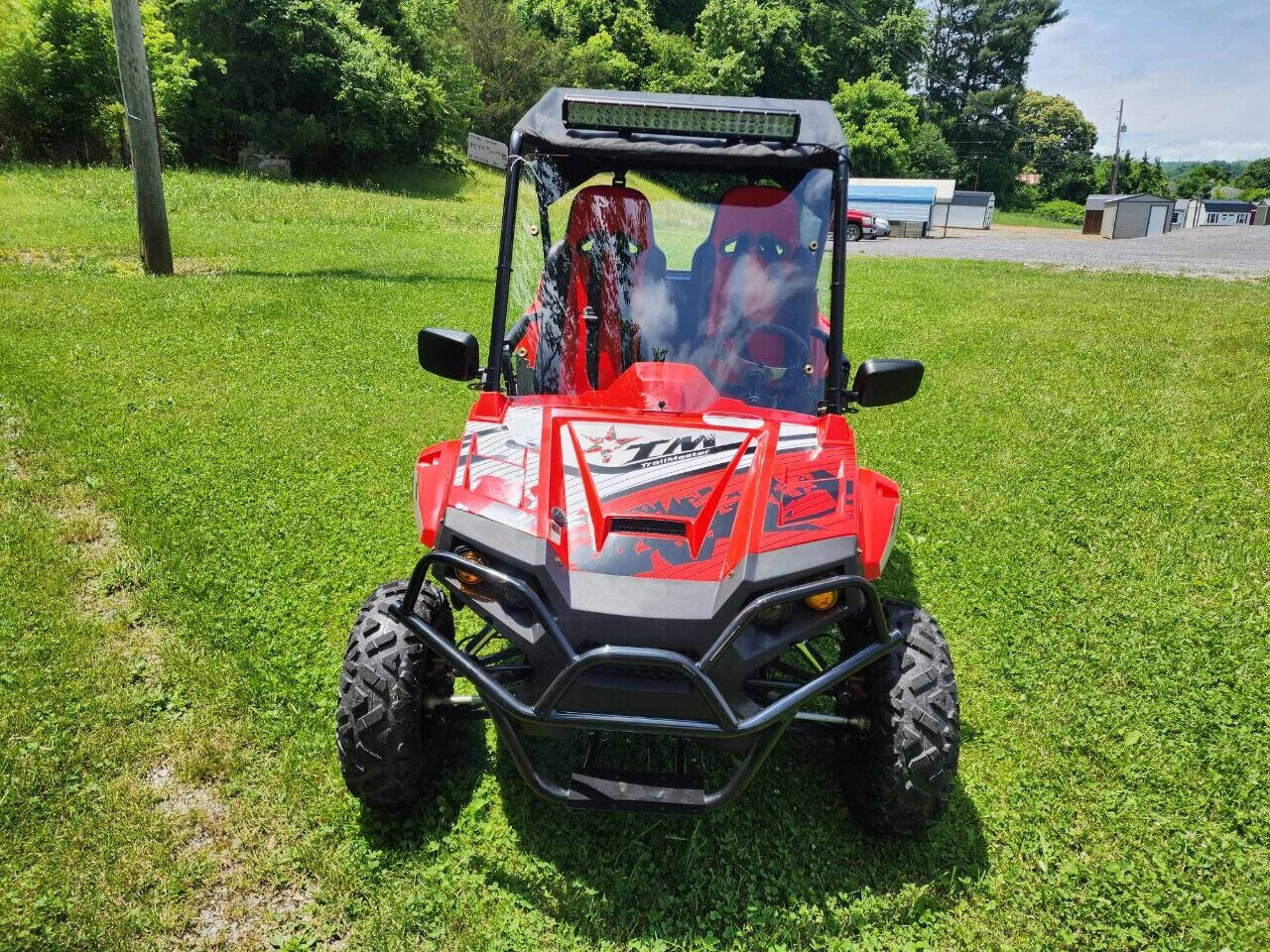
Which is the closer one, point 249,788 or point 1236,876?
point 1236,876

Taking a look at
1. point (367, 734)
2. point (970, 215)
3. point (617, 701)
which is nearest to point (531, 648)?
point (617, 701)

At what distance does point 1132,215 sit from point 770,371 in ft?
158

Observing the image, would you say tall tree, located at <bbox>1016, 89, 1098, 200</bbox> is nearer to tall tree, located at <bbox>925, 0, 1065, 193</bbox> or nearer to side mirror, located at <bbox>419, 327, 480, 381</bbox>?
tall tree, located at <bbox>925, 0, 1065, 193</bbox>

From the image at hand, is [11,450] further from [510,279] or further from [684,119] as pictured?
[684,119]

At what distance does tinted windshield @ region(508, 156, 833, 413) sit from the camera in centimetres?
338

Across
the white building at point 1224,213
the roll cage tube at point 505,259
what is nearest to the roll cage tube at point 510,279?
the roll cage tube at point 505,259

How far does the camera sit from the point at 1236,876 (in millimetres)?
2957

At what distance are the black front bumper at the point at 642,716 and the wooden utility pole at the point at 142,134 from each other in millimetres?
11096

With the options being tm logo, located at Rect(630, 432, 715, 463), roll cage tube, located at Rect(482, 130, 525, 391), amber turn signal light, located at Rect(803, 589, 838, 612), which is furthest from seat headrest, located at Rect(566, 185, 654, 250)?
amber turn signal light, located at Rect(803, 589, 838, 612)

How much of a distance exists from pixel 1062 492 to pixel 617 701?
4.98 m

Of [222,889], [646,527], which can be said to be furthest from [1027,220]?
[222,889]

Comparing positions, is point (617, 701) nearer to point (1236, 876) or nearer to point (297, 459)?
point (1236, 876)

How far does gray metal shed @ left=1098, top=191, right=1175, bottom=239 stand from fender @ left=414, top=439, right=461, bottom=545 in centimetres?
4738

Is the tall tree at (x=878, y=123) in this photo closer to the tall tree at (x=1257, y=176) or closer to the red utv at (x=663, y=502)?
the tall tree at (x=1257, y=176)
